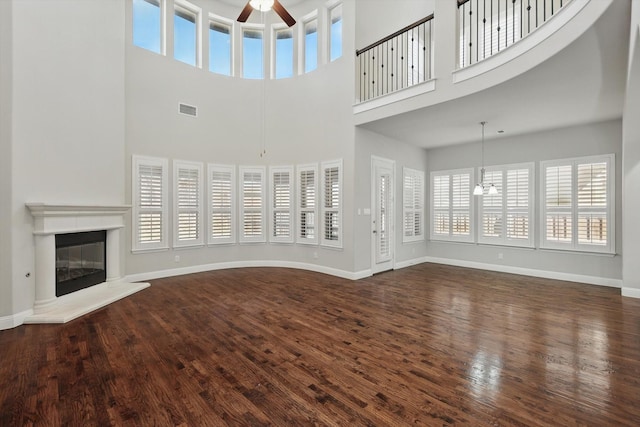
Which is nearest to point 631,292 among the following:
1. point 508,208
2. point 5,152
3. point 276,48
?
point 508,208

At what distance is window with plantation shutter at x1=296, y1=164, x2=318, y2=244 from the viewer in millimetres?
6297

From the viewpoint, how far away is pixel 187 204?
596 cm

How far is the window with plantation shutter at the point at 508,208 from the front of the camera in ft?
19.8

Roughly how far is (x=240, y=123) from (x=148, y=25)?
2.38m

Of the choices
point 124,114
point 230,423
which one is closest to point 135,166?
point 124,114

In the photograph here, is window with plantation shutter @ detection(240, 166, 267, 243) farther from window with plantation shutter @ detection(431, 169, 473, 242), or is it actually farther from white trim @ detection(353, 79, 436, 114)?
window with plantation shutter @ detection(431, 169, 473, 242)

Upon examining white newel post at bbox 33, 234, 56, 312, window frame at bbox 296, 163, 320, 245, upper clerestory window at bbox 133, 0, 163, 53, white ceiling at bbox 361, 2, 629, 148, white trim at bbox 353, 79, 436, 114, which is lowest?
white newel post at bbox 33, 234, 56, 312

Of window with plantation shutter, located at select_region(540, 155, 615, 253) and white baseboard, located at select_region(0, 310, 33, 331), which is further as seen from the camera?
window with plantation shutter, located at select_region(540, 155, 615, 253)

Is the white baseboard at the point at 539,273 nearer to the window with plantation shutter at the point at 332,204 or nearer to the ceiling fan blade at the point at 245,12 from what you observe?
the window with plantation shutter at the point at 332,204

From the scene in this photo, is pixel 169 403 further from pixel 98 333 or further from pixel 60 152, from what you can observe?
pixel 60 152

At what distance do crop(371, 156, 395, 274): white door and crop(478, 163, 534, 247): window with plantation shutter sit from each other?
2.06 meters

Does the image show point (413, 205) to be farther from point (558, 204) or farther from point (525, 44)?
point (525, 44)

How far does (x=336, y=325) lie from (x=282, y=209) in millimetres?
3715

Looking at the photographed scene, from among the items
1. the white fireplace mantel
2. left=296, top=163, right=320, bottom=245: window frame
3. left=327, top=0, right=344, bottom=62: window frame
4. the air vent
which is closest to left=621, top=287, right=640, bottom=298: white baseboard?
left=296, top=163, right=320, bottom=245: window frame
